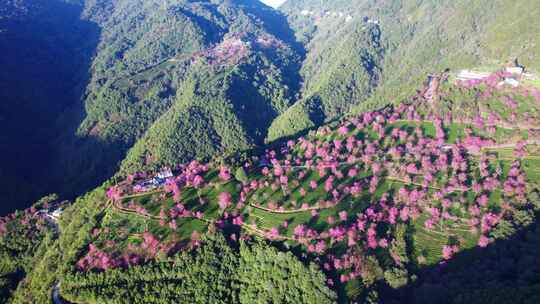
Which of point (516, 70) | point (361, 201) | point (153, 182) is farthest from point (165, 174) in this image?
point (516, 70)

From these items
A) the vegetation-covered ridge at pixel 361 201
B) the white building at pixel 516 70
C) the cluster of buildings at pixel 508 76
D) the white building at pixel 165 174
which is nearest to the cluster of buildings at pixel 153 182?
the white building at pixel 165 174

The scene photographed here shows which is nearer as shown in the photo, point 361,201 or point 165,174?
point 361,201

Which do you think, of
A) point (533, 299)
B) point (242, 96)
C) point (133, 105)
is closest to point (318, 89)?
point (242, 96)

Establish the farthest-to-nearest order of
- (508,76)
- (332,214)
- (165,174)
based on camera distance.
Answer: (508,76) → (165,174) → (332,214)

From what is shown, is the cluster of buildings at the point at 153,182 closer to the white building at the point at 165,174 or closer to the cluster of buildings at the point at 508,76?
the white building at the point at 165,174

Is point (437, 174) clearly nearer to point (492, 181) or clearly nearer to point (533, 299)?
Answer: point (492, 181)

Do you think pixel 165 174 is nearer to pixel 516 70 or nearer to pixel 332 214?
pixel 332 214

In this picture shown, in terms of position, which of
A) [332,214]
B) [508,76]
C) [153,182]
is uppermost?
[508,76]

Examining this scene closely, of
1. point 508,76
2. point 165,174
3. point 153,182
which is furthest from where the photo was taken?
point 508,76

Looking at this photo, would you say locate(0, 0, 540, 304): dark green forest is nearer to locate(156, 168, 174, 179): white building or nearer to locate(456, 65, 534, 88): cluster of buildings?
locate(156, 168, 174, 179): white building
